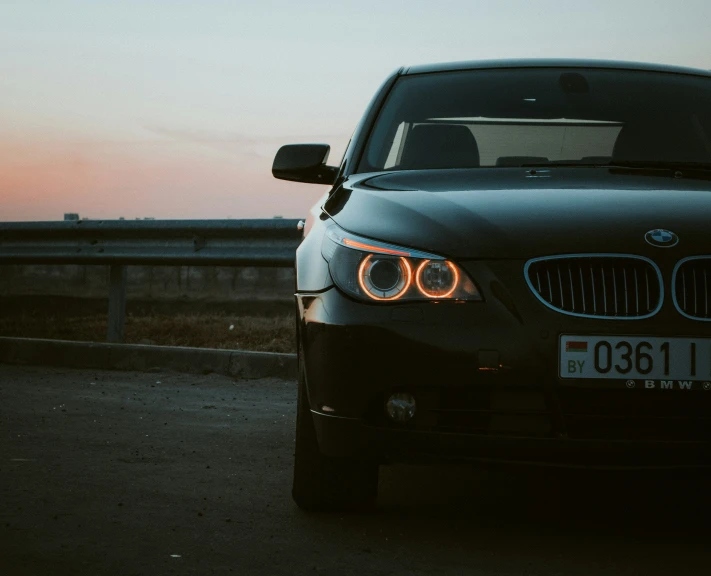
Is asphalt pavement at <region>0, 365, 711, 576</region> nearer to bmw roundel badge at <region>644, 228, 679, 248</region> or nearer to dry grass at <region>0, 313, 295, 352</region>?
bmw roundel badge at <region>644, 228, 679, 248</region>

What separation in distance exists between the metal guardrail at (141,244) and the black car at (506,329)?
4.79 metres

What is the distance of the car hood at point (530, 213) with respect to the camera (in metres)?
3.10

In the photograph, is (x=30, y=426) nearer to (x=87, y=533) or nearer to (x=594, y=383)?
(x=87, y=533)

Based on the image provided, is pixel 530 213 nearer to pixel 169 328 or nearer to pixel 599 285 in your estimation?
pixel 599 285

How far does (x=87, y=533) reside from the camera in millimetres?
3402

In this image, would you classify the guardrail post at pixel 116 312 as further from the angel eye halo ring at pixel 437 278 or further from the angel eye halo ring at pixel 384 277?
the angel eye halo ring at pixel 437 278

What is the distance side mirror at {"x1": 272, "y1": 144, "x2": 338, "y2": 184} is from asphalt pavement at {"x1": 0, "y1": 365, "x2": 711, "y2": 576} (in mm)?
1193

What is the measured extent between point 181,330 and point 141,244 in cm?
237

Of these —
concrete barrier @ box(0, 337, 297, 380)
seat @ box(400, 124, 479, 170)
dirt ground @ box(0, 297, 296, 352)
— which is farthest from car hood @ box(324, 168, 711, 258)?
dirt ground @ box(0, 297, 296, 352)

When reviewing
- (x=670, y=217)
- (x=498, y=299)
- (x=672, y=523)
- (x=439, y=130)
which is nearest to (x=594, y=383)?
(x=498, y=299)

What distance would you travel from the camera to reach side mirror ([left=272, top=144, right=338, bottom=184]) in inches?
181

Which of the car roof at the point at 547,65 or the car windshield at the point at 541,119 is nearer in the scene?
the car windshield at the point at 541,119

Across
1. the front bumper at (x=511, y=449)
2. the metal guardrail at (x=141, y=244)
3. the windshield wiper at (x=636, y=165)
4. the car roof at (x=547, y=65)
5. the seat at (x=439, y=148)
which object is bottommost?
the front bumper at (x=511, y=449)

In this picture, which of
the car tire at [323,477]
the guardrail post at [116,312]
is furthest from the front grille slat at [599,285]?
the guardrail post at [116,312]
